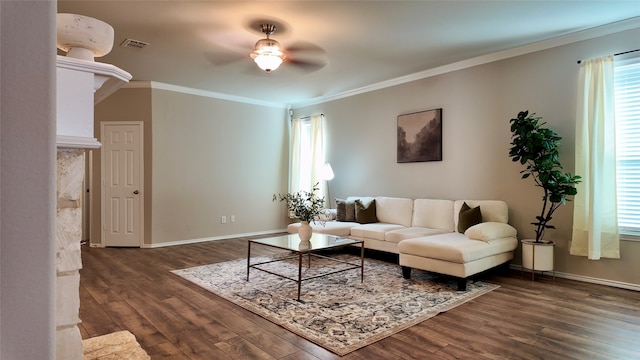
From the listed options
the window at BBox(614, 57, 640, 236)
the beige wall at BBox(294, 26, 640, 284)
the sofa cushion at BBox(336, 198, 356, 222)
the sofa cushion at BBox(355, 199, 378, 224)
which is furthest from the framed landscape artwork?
the window at BBox(614, 57, 640, 236)

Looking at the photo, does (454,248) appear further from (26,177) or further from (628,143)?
(26,177)

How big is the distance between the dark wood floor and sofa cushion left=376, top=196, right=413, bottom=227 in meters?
1.48

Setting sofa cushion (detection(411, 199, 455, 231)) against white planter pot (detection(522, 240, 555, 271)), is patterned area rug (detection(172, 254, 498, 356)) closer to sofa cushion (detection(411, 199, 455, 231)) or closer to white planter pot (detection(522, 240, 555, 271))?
white planter pot (detection(522, 240, 555, 271))

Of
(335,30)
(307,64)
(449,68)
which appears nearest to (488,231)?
(449,68)

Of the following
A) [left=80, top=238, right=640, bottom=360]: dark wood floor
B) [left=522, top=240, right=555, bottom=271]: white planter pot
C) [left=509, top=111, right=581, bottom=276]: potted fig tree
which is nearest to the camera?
[left=80, top=238, right=640, bottom=360]: dark wood floor

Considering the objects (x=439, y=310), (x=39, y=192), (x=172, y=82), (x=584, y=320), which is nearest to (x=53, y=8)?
(x=39, y=192)

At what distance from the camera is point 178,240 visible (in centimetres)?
612

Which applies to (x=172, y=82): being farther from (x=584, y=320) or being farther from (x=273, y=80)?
(x=584, y=320)

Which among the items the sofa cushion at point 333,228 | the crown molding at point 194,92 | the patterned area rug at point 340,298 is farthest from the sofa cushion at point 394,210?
the crown molding at point 194,92

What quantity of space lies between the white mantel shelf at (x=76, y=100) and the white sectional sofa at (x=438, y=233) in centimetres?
317

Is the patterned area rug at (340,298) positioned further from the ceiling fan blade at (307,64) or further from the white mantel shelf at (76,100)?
the ceiling fan blade at (307,64)

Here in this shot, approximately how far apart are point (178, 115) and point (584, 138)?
573cm

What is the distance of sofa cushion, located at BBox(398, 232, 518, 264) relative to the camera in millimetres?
3479

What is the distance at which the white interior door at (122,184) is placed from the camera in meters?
5.81
